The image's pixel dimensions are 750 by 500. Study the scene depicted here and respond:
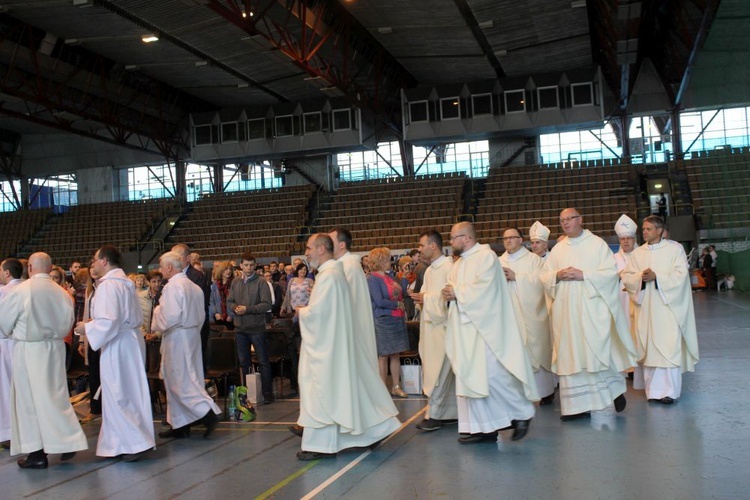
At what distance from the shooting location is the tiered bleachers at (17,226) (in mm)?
31598

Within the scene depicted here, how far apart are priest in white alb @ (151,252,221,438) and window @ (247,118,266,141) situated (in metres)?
25.3

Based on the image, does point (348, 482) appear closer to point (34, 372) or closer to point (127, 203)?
point (34, 372)

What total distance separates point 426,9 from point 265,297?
47.5 feet

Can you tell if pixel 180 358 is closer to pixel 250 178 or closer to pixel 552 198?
pixel 552 198

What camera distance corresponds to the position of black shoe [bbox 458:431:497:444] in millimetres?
6328

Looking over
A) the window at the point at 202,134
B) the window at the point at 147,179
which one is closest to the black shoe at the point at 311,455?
the window at the point at 202,134

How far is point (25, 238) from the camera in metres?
32.1

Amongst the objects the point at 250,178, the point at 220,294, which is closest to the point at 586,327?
the point at 220,294

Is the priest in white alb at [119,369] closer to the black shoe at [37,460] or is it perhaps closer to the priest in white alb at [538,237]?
the black shoe at [37,460]

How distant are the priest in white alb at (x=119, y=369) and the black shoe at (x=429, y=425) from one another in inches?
97.0

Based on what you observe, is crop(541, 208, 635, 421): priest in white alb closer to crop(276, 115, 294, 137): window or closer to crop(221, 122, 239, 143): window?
crop(276, 115, 294, 137): window

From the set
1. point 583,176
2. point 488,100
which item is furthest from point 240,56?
point 583,176

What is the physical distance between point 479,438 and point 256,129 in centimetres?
2739

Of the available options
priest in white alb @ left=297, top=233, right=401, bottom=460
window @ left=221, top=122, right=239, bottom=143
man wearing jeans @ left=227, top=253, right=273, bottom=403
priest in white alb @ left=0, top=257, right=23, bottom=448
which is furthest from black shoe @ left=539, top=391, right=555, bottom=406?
window @ left=221, top=122, right=239, bottom=143
